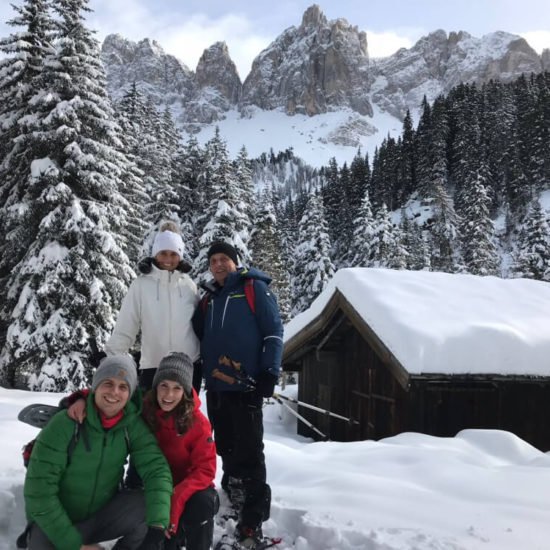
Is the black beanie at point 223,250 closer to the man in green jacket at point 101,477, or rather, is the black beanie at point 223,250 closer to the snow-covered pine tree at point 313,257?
the man in green jacket at point 101,477

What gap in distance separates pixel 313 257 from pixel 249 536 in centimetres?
3039

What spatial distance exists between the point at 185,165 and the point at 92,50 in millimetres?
18336

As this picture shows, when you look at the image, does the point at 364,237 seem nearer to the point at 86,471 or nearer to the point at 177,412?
the point at 177,412

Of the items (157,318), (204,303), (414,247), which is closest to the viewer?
(157,318)

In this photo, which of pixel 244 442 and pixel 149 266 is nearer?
pixel 244 442

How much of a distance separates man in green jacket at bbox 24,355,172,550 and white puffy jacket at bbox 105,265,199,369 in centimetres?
74

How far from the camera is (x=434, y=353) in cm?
781

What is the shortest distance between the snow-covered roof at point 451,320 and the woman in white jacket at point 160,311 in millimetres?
4702

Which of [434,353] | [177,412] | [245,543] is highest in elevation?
[434,353]

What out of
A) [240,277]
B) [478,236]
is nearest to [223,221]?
[240,277]

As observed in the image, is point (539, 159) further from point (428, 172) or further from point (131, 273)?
point (131, 273)

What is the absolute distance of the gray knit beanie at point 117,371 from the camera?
3.09 m

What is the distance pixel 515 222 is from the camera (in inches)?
2106

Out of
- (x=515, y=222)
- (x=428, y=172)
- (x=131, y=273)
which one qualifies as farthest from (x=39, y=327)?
(x=428, y=172)
